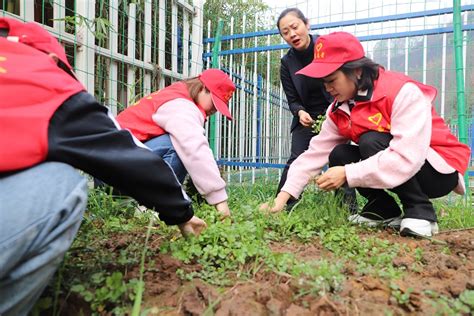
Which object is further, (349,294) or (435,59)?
(435,59)

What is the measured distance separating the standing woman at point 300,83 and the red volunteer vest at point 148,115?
1048 mm

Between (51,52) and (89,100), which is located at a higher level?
(51,52)

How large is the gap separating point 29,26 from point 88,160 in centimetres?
43

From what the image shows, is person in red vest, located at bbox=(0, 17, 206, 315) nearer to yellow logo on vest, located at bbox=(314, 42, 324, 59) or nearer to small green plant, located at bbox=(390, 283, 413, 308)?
small green plant, located at bbox=(390, 283, 413, 308)

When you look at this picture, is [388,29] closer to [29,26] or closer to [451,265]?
[451,265]

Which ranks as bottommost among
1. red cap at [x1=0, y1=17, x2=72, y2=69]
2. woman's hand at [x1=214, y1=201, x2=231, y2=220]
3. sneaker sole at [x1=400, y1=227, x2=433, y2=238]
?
sneaker sole at [x1=400, y1=227, x2=433, y2=238]

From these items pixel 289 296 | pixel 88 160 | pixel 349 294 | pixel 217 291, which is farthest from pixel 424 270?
pixel 88 160

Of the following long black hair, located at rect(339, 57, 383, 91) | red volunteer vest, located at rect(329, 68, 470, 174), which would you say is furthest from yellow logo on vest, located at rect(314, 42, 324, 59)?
red volunteer vest, located at rect(329, 68, 470, 174)

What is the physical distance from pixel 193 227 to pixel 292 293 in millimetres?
512

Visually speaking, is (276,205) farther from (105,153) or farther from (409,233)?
(105,153)

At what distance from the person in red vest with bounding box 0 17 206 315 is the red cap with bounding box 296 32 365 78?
1.27m

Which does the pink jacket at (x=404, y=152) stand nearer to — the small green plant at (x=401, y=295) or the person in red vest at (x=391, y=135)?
the person in red vest at (x=391, y=135)

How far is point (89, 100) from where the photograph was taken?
1.02 metres

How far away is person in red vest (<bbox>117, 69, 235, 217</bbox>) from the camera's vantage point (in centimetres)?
228
